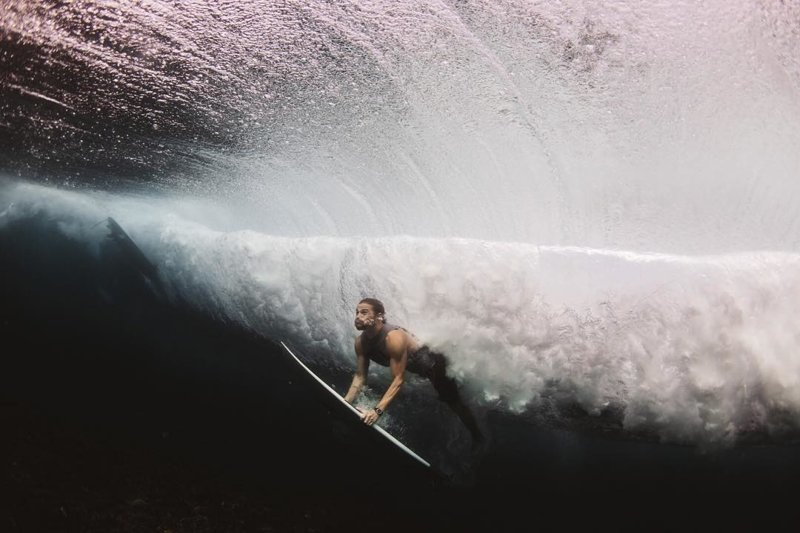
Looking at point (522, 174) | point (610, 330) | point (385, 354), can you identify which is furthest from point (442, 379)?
point (522, 174)

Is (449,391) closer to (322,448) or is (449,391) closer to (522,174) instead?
(522,174)

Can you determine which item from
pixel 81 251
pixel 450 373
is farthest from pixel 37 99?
pixel 81 251

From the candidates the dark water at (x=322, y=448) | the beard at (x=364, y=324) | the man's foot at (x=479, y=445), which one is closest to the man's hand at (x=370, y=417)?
the dark water at (x=322, y=448)

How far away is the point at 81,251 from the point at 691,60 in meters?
28.2

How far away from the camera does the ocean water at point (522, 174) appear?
411 centimetres

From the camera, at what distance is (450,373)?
4.53 metres

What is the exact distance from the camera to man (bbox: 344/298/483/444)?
340 cm

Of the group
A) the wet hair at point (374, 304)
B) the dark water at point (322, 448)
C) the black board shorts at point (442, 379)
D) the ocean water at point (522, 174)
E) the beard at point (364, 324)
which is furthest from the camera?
the dark water at point (322, 448)

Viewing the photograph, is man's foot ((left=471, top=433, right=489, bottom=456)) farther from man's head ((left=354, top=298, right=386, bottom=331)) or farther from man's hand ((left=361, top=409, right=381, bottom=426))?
man's head ((left=354, top=298, right=386, bottom=331))

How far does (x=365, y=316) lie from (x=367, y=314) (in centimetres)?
3

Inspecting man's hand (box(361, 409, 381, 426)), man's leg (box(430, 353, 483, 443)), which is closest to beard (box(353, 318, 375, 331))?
man's hand (box(361, 409, 381, 426))

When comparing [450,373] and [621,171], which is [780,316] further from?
[450,373]

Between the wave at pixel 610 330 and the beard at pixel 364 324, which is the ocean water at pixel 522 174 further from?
the beard at pixel 364 324

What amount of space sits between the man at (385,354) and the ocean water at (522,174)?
0.96 ft
